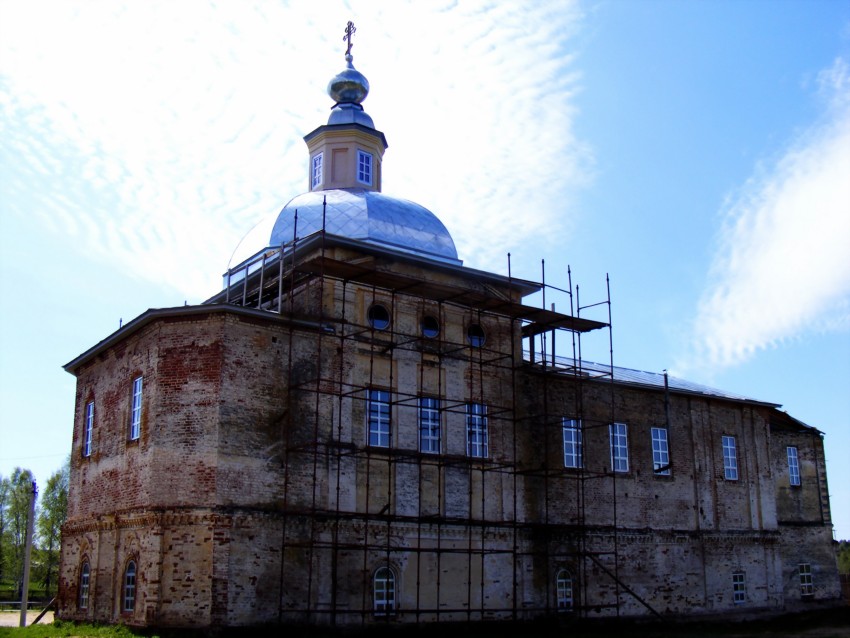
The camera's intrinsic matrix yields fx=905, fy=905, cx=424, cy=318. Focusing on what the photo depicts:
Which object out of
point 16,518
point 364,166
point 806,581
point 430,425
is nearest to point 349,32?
point 364,166

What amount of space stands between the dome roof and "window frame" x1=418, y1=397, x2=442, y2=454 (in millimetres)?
3893

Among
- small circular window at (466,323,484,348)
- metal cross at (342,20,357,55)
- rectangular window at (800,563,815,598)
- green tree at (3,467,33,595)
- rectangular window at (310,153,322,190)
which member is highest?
metal cross at (342,20,357,55)

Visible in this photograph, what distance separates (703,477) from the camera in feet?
81.0

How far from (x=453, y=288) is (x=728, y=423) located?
36.1 feet

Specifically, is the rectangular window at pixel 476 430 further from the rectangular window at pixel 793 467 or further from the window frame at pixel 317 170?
the rectangular window at pixel 793 467

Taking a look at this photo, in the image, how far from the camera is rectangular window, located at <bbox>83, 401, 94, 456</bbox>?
67.4 feet

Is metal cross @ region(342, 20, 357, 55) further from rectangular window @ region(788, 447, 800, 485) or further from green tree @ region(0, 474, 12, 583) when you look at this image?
green tree @ region(0, 474, 12, 583)

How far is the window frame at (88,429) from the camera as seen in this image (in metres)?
20.5

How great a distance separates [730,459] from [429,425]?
1064cm

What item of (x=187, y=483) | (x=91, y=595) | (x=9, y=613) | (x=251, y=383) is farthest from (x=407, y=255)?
(x=9, y=613)

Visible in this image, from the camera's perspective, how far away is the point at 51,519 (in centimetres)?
4197

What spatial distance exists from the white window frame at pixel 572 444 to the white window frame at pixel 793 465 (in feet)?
33.0

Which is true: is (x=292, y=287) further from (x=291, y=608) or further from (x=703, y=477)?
(x=703, y=477)

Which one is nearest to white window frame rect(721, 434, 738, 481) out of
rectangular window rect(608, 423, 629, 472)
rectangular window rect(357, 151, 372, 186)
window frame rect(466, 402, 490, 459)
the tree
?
rectangular window rect(608, 423, 629, 472)
